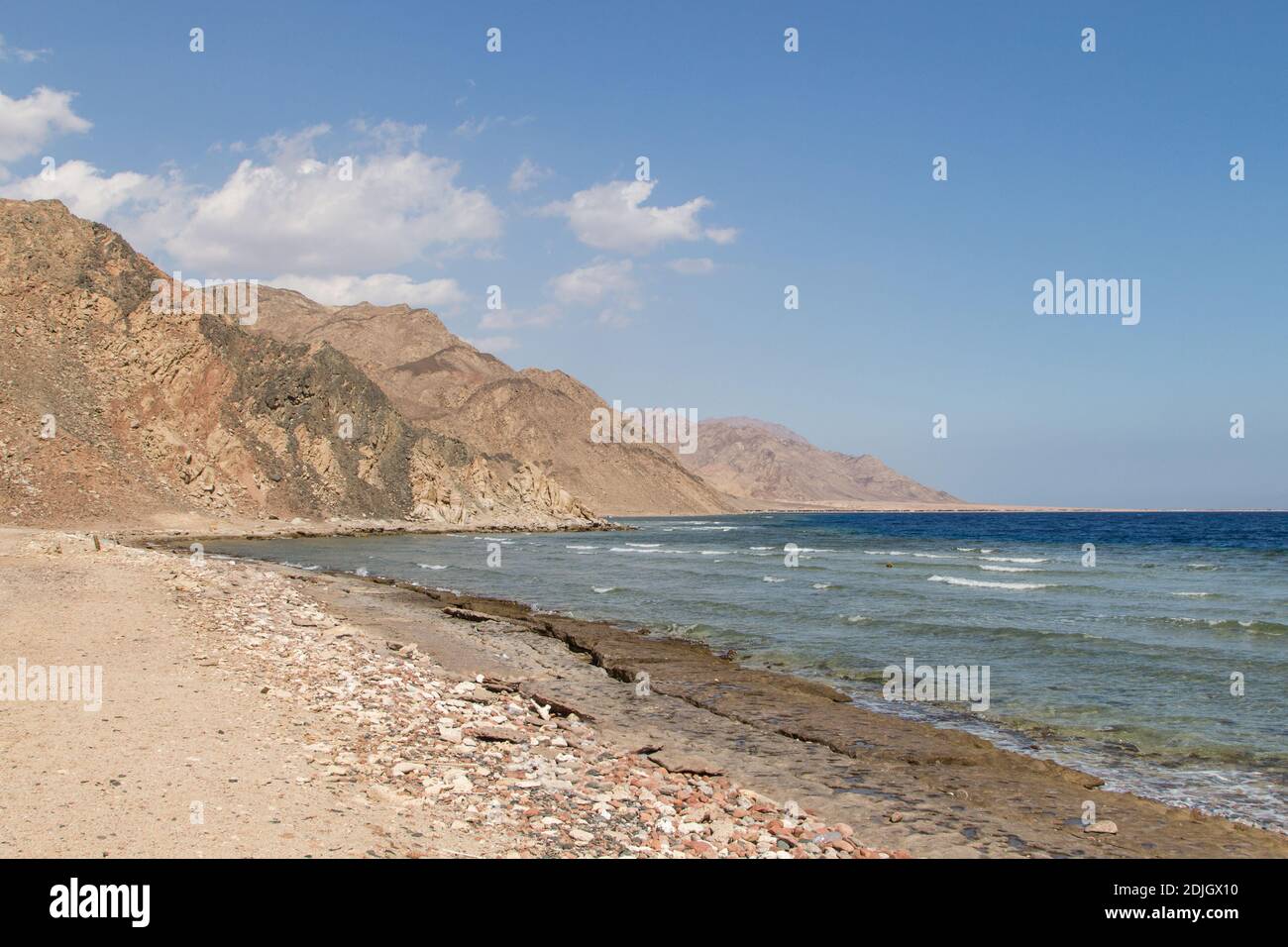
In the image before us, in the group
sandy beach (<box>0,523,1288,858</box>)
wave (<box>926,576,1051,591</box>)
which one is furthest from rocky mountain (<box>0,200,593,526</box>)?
wave (<box>926,576,1051,591</box>)

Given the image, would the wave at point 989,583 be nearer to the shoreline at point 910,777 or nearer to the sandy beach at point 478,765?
the shoreline at point 910,777

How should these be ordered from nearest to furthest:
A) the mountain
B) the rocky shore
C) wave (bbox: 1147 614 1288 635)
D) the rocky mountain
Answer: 1. the rocky shore
2. wave (bbox: 1147 614 1288 635)
3. the rocky mountain
4. the mountain

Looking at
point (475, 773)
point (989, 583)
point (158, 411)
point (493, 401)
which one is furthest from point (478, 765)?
point (493, 401)

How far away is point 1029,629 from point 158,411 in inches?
2469

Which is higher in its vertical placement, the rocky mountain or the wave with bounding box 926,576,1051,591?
the rocky mountain

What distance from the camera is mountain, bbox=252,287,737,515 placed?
490 feet

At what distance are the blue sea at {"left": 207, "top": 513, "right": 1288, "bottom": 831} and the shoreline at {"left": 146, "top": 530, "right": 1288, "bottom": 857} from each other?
2.81 feet

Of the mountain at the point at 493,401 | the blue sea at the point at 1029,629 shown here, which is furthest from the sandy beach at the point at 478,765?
the mountain at the point at 493,401

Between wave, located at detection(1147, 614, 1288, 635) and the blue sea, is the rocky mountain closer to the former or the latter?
the blue sea

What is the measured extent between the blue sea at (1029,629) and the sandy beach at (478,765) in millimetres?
1658

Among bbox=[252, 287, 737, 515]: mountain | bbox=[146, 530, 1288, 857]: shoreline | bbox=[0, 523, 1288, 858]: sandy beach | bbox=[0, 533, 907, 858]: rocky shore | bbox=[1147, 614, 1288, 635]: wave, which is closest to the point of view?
bbox=[0, 523, 1288, 858]: sandy beach

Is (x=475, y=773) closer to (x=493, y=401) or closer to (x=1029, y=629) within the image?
(x=1029, y=629)

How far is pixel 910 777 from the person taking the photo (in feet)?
30.6
